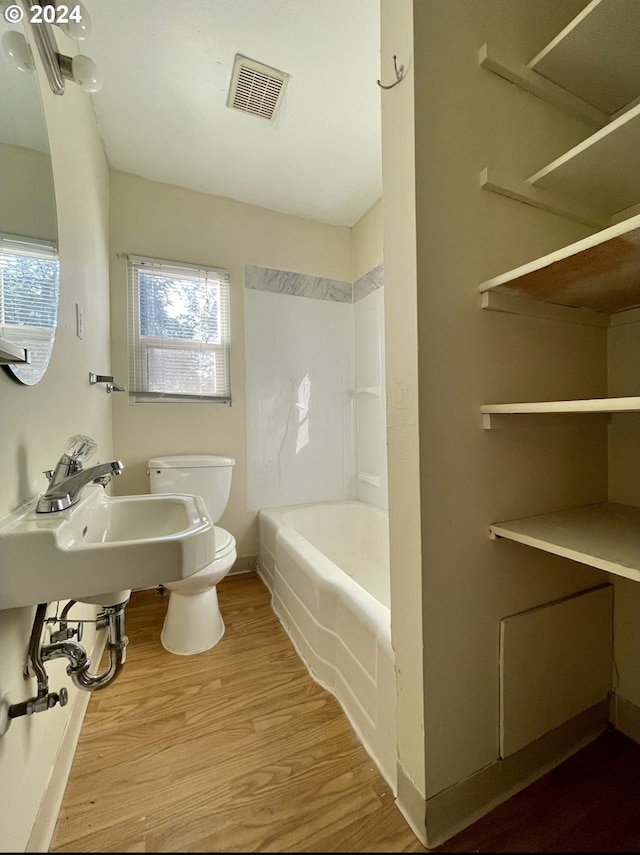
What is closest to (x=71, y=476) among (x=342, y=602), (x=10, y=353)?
(x=10, y=353)

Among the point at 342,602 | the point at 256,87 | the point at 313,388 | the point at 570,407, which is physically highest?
the point at 256,87

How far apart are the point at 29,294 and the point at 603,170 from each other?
1.44m

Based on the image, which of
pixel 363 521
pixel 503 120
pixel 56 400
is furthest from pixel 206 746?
pixel 503 120

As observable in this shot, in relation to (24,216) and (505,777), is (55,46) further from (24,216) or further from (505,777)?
(505,777)

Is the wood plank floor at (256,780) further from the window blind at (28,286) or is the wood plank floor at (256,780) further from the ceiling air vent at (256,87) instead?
the ceiling air vent at (256,87)

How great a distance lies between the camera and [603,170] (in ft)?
2.72

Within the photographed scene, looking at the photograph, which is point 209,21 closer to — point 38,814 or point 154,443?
point 154,443

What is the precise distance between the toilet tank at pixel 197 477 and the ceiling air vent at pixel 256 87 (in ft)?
5.48

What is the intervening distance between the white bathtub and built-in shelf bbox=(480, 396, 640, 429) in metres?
0.65

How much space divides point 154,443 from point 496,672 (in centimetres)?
184

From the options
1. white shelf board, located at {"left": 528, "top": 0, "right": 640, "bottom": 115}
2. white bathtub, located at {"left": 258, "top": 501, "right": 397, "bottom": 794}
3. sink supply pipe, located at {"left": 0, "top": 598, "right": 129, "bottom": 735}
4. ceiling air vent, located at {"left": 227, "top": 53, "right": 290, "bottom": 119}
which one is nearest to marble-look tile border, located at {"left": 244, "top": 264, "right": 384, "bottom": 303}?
ceiling air vent, located at {"left": 227, "top": 53, "right": 290, "bottom": 119}

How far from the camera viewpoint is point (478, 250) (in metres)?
0.81

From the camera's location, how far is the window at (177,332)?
1846mm

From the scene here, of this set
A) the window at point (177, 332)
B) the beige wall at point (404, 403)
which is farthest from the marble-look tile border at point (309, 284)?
the beige wall at point (404, 403)
